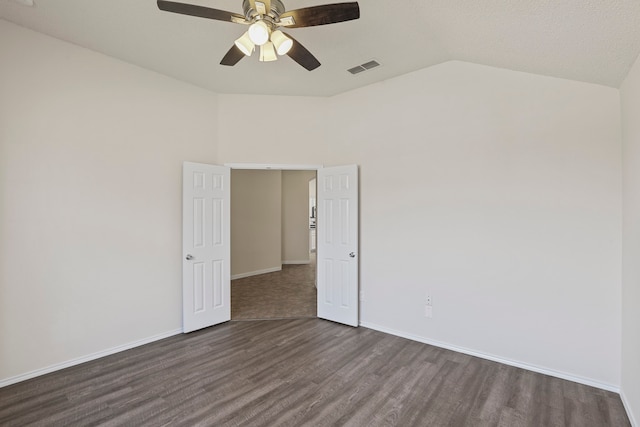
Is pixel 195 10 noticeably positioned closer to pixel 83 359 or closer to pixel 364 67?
pixel 364 67

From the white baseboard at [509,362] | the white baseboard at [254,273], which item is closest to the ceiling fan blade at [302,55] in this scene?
the white baseboard at [509,362]

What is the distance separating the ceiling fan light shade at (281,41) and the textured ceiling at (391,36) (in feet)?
1.43

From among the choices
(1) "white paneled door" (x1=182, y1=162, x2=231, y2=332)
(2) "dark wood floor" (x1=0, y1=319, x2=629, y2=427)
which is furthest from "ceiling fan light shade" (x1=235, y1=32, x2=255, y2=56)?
(2) "dark wood floor" (x1=0, y1=319, x2=629, y2=427)

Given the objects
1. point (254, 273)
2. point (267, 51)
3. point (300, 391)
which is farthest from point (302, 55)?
point (254, 273)

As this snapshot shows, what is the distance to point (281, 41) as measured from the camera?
7.32 ft

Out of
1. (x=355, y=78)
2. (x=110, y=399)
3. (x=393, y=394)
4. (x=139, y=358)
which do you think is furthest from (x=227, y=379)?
(x=355, y=78)

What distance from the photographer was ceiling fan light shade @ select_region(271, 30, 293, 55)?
2205 millimetres

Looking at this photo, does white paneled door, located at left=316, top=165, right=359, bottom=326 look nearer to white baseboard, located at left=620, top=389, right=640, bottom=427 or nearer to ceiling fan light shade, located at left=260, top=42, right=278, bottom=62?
ceiling fan light shade, located at left=260, top=42, right=278, bottom=62

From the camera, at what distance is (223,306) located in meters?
4.18

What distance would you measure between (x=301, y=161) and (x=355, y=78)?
1.29 metres

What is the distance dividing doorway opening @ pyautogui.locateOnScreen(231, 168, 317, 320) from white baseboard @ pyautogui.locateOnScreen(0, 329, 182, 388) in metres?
1.15

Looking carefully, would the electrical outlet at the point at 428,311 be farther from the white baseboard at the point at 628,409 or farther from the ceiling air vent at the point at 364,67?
the ceiling air vent at the point at 364,67

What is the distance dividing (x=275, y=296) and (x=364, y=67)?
384 centimetres

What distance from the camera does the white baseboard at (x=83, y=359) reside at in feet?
8.89
